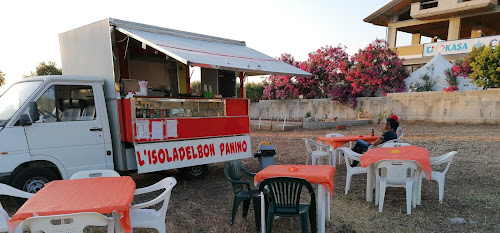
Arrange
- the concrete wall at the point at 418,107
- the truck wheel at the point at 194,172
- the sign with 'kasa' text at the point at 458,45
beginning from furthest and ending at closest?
the sign with 'kasa' text at the point at 458,45
the concrete wall at the point at 418,107
the truck wheel at the point at 194,172

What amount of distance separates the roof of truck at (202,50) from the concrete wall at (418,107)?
10.7 m

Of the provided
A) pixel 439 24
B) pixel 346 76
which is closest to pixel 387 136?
pixel 346 76

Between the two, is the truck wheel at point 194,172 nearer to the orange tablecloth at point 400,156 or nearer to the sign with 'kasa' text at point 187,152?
the sign with 'kasa' text at point 187,152

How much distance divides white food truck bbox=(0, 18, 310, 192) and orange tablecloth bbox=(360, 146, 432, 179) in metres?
2.66

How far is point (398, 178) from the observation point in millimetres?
4160

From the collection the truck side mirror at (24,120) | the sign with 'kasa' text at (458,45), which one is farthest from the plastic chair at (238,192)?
the sign with 'kasa' text at (458,45)

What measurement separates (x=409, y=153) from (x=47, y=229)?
434 cm

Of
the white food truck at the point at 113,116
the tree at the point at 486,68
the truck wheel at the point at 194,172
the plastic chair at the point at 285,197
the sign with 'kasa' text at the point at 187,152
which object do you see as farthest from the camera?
the tree at the point at 486,68

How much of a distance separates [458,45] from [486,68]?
21.2 ft

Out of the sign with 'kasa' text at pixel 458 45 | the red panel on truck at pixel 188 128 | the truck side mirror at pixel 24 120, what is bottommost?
the red panel on truck at pixel 188 128

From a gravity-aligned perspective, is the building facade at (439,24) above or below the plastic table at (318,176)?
above

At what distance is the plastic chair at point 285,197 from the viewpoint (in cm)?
299

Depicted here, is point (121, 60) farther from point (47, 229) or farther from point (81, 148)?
point (47, 229)

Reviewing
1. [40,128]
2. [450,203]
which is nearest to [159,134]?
[40,128]
